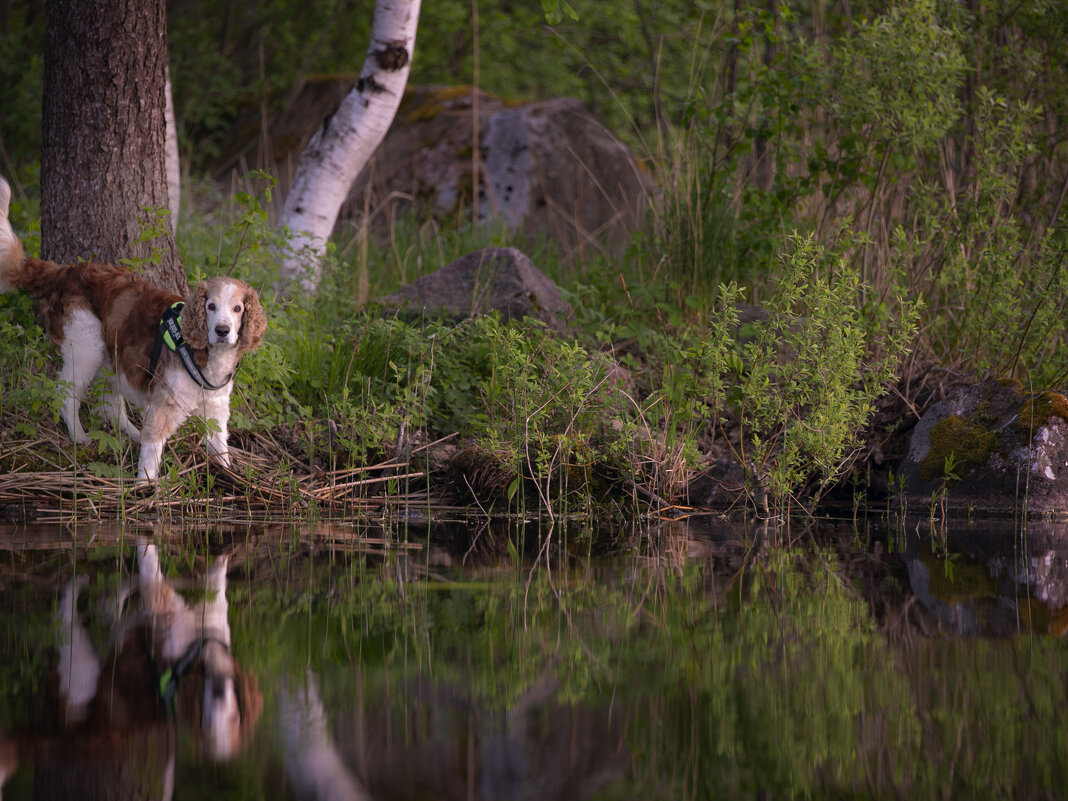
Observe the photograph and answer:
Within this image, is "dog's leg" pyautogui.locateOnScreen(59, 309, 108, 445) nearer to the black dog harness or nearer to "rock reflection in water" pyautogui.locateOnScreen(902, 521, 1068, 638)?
the black dog harness

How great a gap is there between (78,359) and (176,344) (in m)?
0.78

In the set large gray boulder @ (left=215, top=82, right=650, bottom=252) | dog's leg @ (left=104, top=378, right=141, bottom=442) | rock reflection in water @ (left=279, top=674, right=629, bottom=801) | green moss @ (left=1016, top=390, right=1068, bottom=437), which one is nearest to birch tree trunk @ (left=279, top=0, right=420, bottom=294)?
dog's leg @ (left=104, top=378, right=141, bottom=442)

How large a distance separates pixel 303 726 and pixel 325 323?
211 inches

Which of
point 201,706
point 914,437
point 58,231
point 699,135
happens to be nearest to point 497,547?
point 201,706

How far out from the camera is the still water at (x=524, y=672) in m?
2.31

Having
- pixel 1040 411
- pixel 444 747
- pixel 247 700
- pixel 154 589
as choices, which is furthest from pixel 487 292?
pixel 444 747

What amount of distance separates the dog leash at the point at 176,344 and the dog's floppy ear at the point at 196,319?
1.8 inches

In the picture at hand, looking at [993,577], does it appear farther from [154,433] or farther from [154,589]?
[154,433]

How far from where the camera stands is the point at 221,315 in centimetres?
545

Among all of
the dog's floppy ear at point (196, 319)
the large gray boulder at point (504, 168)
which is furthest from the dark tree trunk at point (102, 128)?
the large gray boulder at point (504, 168)

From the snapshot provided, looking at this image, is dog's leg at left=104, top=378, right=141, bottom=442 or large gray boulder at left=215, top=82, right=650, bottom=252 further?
large gray boulder at left=215, top=82, right=650, bottom=252

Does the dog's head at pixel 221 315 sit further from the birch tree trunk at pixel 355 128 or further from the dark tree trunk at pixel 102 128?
the birch tree trunk at pixel 355 128

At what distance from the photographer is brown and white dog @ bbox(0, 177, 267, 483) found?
559 cm

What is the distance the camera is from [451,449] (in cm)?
665
